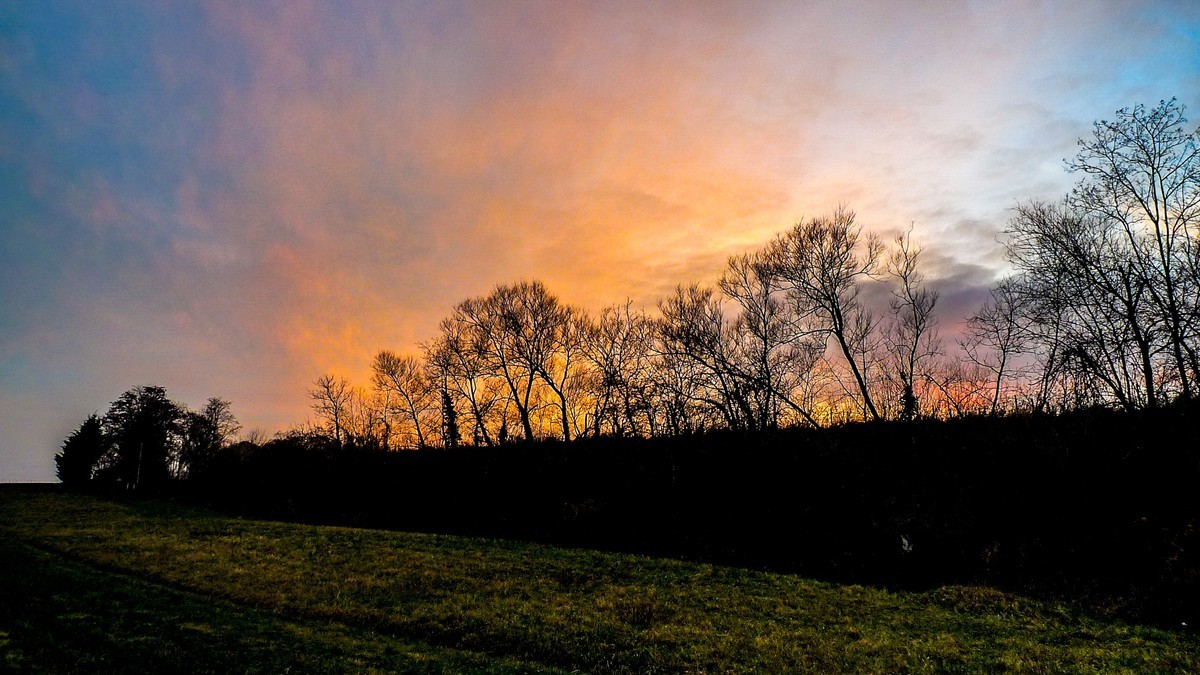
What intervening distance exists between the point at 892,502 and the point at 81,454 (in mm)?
78770

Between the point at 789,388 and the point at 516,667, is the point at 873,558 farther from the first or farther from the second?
the point at 789,388

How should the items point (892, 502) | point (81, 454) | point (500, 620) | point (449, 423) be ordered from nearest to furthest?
point (500, 620) → point (892, 502) → point (449, 423) → point (81, 454)

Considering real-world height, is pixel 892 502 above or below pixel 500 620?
above

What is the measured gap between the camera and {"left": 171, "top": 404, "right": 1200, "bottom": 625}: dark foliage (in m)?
19.7

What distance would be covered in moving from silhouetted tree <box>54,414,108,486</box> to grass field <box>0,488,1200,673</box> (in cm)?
4771

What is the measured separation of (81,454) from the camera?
6372cm

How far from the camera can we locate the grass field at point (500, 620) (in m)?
13.3

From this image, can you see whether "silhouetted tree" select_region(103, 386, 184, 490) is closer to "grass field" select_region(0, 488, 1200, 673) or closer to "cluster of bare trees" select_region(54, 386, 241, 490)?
"cluster of bare trees" select_region(54, 386, 241, 490)

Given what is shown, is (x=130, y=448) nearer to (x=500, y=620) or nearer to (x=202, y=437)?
(x=202, y=437)

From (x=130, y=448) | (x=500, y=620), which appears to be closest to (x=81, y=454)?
(x=130, y=448)

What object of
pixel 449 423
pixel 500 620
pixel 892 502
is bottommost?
pixel 500 620

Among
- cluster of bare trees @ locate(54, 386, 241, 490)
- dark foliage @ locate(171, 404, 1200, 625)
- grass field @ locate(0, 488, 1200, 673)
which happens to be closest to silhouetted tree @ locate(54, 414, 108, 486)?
cluster of bare trees @ locate(54, 386, 241, 490)

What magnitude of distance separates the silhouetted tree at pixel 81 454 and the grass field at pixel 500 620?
1878 inches

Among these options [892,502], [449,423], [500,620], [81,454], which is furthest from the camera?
[81,454]
